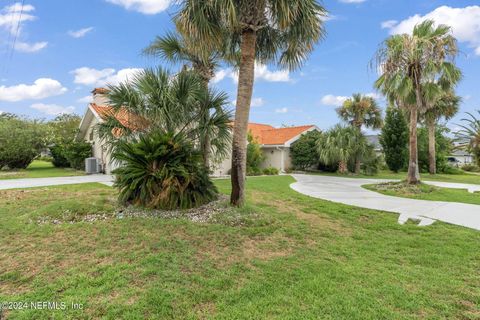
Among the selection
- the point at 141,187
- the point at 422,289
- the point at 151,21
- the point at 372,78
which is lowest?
the point at 422,289

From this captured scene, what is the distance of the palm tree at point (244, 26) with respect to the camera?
625 centimetres

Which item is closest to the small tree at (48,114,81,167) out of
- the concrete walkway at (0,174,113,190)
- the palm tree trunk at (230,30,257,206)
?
the concrete walkway at (0,174,113,190)

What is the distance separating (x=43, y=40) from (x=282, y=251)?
10.6m

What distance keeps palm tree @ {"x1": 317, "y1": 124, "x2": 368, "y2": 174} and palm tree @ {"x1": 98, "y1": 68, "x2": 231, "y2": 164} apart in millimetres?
13547

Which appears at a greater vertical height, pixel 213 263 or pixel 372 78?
pixel 372 78

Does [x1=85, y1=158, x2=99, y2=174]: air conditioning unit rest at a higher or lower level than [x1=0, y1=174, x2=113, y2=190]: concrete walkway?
higher

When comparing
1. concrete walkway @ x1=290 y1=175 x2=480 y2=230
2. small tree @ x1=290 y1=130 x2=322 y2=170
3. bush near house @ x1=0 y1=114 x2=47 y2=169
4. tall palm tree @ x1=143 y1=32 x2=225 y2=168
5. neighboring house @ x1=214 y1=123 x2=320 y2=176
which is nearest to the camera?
concrete walkway @ x1=290 y1=175 x2=480 y2=230

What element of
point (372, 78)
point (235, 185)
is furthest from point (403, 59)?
point (235, 185)

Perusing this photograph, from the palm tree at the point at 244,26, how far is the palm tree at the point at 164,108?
124 cm

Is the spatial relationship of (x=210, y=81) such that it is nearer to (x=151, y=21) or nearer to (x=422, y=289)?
(x=151, y=21)

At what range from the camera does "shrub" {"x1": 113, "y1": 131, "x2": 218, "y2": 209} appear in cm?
684

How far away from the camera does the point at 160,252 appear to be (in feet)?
14.4

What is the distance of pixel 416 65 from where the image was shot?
11.9 metres

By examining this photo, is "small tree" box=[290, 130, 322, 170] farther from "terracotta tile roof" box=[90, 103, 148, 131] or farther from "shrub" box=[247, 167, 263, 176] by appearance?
"terracotta tile roof" box=[90, 103, 148, 131]
